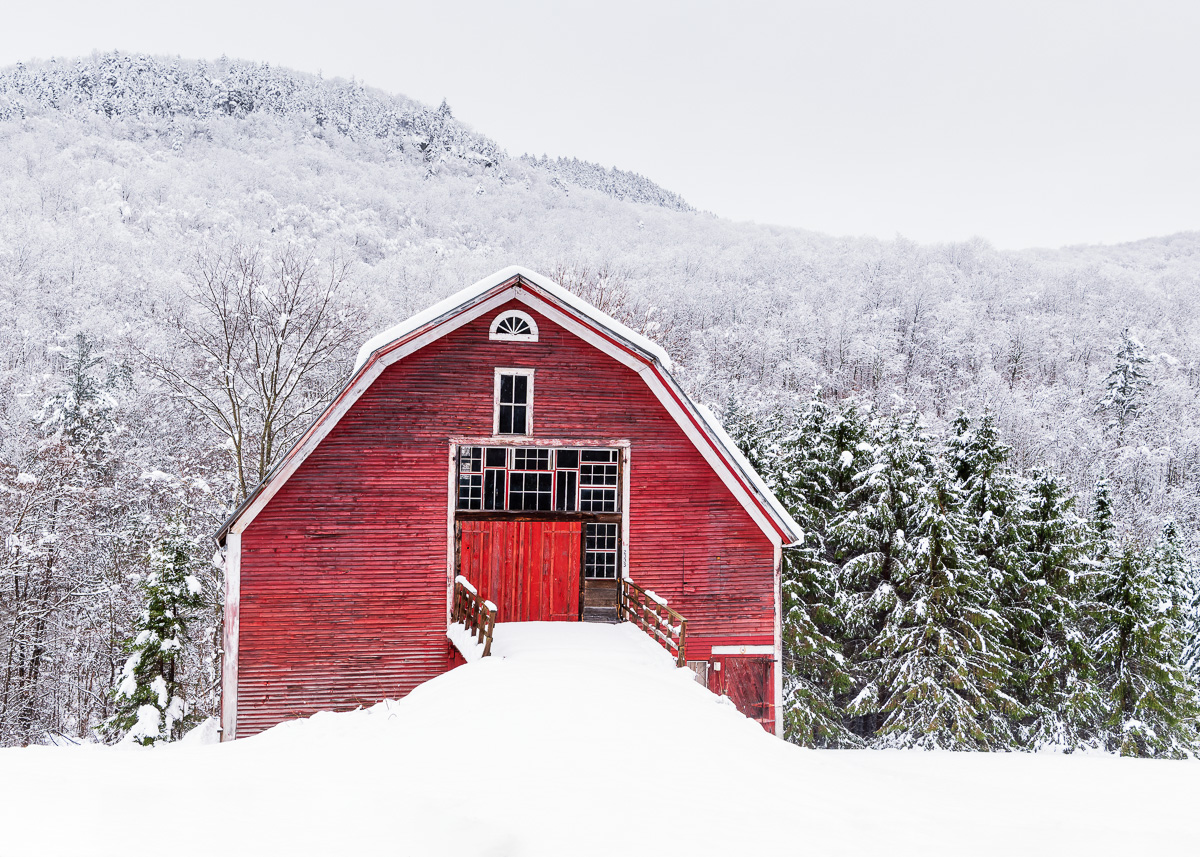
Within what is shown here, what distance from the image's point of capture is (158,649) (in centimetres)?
2148

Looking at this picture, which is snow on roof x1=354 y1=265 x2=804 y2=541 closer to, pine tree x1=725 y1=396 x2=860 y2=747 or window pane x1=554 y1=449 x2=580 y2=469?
window pane x1=554 y1=449 x2=580 y2=469

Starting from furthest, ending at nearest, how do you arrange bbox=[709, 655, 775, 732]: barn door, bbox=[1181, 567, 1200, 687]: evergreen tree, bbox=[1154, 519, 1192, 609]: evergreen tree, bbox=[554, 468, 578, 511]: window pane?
bbox=[1181, 567, 1200, 687]: evergreen tree < bbox=[1154, 519, 1192, 609]: evergreen tree < bbox=[709, 655, 775, 732]: barn door < bbox=[554, 468, 578, 511]: window pane

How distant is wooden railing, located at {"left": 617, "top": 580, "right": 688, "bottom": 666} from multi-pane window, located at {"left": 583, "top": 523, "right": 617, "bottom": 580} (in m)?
0.43

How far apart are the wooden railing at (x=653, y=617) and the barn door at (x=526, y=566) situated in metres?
0.89

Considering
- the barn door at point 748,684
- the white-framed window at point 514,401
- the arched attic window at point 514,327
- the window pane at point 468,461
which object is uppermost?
the arched attic window at point 514,327

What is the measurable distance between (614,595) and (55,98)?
17237 centimetres

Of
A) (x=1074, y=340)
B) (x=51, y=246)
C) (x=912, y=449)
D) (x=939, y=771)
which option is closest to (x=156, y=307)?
(x=51, y=246)

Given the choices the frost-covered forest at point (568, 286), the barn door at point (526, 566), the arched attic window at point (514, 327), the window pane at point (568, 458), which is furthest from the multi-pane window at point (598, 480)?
the frost-covered forest at point (568, 286)

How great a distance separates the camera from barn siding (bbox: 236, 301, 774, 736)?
46.6ft

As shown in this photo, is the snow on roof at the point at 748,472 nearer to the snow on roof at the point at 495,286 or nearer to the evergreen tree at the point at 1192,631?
the snow on roof at the point at 495,286

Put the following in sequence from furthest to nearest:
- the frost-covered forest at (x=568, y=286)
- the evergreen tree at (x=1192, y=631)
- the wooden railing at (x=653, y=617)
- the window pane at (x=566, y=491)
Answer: the evergreen tree at (x=1192, y=631) < the frost-covered forest at (x=568, y=286) < the window pane at (x=566, y=491) < the wooden railing at (x=653, y=617)

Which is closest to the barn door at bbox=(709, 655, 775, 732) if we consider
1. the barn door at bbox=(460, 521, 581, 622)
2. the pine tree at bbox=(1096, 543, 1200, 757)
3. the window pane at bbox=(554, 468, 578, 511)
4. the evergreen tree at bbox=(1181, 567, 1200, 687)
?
the barn door at bbox=(460, 521, 581, 622)

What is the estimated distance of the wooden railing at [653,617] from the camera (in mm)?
12666

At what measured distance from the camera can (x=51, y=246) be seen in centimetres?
7975
